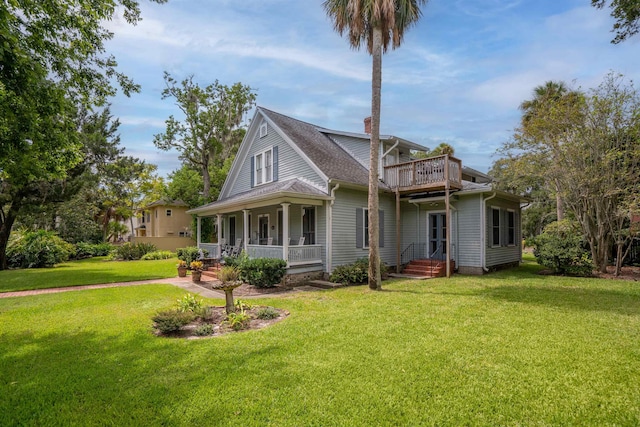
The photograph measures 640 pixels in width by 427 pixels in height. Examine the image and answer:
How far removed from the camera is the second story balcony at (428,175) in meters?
13.1

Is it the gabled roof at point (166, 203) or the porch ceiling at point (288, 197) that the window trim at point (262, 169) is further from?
the gabled roof at point (166, 203)

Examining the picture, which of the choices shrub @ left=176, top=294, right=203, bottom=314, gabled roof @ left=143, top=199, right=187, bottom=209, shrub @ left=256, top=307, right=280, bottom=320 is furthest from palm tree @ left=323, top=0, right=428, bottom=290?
gabled roof @ left=143, top=199, right=187, bottom=209

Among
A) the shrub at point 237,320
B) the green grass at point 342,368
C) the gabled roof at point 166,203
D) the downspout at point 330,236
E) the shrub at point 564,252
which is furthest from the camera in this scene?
the gabled roof at point 166,203

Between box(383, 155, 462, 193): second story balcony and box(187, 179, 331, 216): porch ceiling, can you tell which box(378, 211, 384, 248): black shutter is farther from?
box(187, 179, 331, 216): porch ceiling

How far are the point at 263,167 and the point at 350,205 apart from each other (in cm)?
530

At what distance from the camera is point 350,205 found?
13781 millimetres

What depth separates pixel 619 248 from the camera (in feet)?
43.7

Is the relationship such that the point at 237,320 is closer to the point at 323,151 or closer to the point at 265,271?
the point at 265,271

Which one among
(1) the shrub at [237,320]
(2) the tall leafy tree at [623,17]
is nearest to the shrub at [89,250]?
(1) the shrub at [237,320]

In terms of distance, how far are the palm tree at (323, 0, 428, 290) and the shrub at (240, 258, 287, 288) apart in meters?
3.08

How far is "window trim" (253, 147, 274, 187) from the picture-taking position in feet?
53.8

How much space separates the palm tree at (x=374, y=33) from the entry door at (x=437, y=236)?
18.0 feet

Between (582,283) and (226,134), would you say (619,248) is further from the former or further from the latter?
(226,134)

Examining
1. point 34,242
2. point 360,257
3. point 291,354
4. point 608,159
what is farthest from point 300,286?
point 34,242
